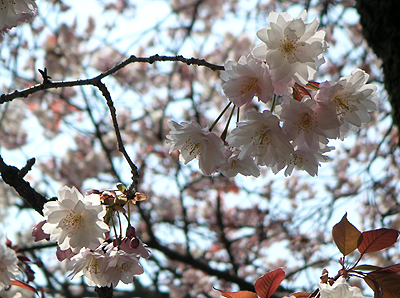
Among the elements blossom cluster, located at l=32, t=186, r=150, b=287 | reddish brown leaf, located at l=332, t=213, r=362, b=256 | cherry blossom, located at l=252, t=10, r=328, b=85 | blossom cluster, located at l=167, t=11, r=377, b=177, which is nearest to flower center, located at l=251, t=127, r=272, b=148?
blossom cluster, located at l=167, t=11, r=377, b=177

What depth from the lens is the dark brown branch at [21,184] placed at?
102cm

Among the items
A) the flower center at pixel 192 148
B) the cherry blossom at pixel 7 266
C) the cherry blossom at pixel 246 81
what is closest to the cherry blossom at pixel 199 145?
the flower center at pixel 192 148

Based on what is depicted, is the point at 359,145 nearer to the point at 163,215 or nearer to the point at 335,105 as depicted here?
the point at 163,215

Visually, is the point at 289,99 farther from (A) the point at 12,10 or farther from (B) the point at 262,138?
(A) the point at 12,10

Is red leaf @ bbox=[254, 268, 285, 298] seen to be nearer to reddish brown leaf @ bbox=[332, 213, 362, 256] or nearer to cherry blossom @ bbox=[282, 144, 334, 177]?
reddish brown leaf @ bbox=[332, 213, 362, 256]

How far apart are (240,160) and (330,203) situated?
2.51 m

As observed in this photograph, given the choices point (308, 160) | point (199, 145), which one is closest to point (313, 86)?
point (308, 160)

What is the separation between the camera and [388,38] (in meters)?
1.68

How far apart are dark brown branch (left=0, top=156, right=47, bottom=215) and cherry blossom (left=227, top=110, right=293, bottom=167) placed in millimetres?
537

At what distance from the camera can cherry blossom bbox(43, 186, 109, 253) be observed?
91 centimetres

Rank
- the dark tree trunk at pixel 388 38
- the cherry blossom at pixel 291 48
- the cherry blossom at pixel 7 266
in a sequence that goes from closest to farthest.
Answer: the cherry blossom at pixel 291 48 < the cherry blossom at pixel 7 266 < the dark tree trunk at pixel 388 38

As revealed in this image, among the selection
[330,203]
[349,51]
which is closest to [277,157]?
[330,203]

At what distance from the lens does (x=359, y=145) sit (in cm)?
576

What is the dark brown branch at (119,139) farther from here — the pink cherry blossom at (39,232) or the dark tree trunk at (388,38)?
the dark tree trunk at (388,38)
